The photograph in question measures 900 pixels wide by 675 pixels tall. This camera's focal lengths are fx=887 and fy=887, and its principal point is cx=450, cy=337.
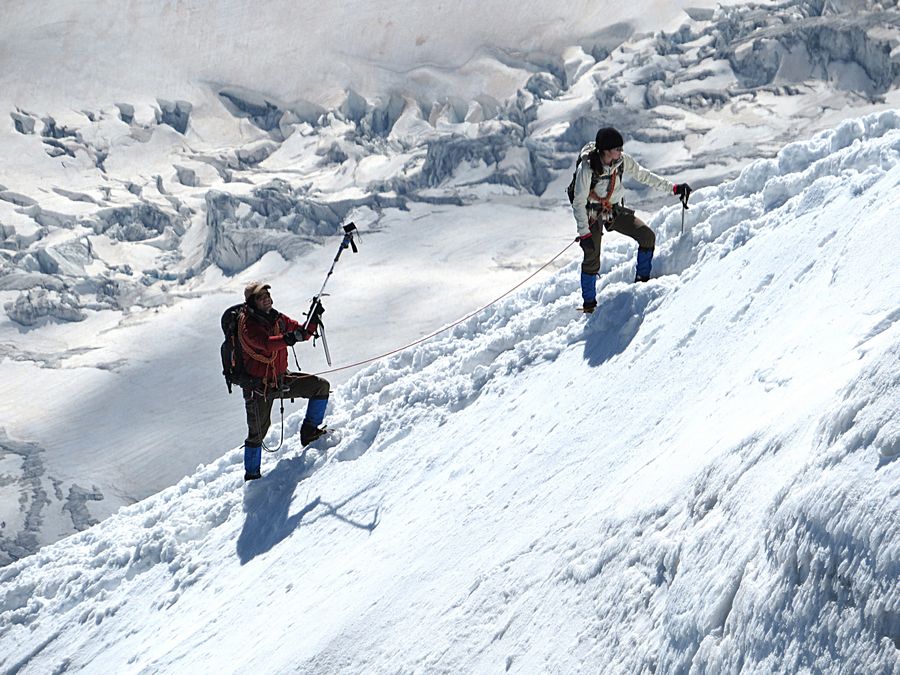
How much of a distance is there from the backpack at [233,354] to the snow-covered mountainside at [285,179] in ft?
163

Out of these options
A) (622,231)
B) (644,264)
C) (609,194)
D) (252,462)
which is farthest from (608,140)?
(252,462)

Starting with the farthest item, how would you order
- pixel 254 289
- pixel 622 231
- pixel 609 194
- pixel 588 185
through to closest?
pixel 254 289, pixel 622 231, pixel 609 194, pixel 588 185

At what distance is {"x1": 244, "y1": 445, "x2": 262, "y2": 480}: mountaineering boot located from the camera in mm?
9477

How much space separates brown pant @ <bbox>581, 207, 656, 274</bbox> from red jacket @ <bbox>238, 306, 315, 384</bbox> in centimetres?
277

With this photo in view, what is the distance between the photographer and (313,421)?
9641mm

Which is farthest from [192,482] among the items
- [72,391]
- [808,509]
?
[72,391]

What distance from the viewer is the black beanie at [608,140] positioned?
24.4 feet

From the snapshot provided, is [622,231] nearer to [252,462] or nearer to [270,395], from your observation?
[270,395]

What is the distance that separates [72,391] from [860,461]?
269 feet

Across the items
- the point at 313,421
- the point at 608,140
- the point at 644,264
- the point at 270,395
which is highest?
the point at 608,140

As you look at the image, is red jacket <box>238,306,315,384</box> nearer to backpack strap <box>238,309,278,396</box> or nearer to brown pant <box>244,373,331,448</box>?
backpack strap <box>238,309,278,396</box>

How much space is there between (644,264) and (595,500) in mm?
3386

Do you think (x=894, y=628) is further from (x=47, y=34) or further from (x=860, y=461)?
(x=47, y=34)

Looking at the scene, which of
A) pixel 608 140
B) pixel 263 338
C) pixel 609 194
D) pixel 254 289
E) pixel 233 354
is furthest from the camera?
pixel 233 354
